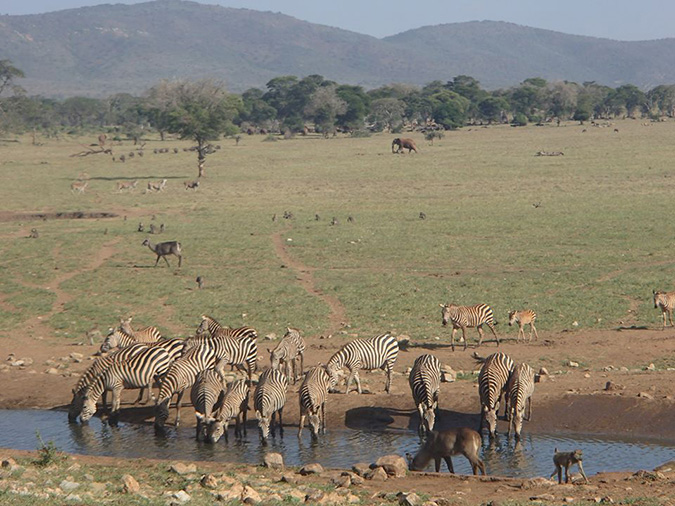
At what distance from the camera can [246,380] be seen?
17.0 m

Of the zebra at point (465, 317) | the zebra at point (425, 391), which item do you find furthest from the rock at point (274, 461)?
the zebra at point (465, 317)

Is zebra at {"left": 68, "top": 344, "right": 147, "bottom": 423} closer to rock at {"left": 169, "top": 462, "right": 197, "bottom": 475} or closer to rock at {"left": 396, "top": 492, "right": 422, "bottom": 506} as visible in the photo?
rock at {"left": 169, "top": 462, "right": 197, "bottom": 475}

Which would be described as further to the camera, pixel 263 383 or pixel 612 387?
pixel 612 387

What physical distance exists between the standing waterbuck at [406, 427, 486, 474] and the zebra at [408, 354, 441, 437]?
188 centimetres

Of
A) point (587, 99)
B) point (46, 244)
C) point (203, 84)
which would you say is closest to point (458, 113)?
point (587, 99)

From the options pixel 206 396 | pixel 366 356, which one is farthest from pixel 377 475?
pixel 366 356

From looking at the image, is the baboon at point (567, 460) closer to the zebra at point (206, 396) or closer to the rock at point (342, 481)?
the rock at point (342, 481)

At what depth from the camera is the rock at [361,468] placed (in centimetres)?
1287

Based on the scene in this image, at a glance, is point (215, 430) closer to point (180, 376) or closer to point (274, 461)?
point (180, 376)

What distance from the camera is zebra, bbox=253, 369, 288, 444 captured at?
49.6 ft

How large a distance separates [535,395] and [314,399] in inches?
155

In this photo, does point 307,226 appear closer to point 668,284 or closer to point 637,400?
point 668,284

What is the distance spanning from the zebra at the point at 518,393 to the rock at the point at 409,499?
410 cm

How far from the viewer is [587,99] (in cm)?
11638
